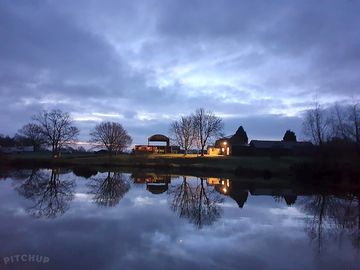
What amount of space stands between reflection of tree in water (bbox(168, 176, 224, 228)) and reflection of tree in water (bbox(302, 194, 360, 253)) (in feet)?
18.0

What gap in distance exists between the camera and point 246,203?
31.5 metres

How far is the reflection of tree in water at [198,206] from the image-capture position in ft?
76.3

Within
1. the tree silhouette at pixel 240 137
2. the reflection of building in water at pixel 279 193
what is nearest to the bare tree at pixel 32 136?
the tree silhouette at pixel 240 137

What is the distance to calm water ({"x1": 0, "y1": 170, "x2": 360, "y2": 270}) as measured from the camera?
44.5 ft

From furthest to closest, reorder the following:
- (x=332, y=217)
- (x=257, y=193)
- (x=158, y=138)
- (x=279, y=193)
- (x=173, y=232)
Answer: (x=158, y=138) → (x=279, y=193) → (x=257, y=193) → (x=332, y=217) → (x=173, y=232)

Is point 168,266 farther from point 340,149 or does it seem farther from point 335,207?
point 340,149

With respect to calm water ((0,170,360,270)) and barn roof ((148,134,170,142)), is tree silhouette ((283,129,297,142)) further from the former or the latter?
calm water ((0,170,360,270))

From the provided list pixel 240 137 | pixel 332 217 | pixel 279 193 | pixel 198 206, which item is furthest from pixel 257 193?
pixel 240 137

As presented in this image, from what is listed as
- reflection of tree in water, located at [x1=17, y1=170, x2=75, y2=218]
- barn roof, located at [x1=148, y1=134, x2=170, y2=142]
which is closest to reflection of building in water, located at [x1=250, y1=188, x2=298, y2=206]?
reflection of tree in water, located at [x1=17, y1=170, x2=75, y2=218]

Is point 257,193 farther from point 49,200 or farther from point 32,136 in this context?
point 32,136

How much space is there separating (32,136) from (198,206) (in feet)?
333

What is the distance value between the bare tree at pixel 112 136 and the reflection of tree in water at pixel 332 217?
8468 centimetres

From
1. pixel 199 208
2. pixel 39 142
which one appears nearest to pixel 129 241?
pixel 199 208

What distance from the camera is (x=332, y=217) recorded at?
2531cm
